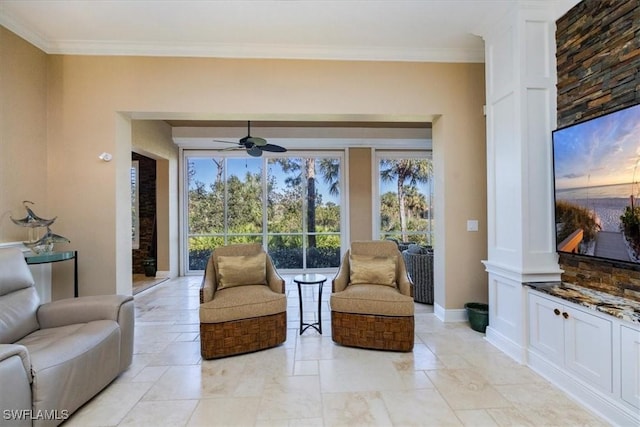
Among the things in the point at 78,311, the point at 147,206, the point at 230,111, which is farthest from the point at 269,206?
the point at 78,311

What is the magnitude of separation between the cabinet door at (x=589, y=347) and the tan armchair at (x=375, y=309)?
1202mm

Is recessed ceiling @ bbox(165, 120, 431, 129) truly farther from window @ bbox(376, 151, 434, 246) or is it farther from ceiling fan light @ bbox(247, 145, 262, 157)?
ceiling fan light @ bbox(247, 145, 262, 157)

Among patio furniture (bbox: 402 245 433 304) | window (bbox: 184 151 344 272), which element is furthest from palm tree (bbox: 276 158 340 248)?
patio furniture (bbox: 402 245 433 304)

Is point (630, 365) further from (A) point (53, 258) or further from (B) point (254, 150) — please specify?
(B) point (254, 150)

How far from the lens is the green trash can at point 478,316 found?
11.4 feet

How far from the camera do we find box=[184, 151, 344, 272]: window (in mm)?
7082

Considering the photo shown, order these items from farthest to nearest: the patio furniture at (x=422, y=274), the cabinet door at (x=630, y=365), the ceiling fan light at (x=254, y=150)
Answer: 1. the ceiling fan light at (x=254, y=150)
2. the patio furniture at (x=422, y=274)
3. the cabinet door at (x=630, y=365)

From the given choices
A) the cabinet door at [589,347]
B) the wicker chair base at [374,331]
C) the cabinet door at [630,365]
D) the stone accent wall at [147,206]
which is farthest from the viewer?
the stone accent wall at [147,206]

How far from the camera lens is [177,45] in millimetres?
3684

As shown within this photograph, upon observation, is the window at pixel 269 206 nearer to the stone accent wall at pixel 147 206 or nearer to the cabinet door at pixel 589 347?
the stone accent wall at pixel 147 206

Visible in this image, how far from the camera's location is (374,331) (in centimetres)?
304

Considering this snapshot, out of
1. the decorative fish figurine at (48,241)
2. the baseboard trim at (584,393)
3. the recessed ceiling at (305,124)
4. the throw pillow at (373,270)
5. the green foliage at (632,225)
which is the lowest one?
the baseboard trim at (584,393)

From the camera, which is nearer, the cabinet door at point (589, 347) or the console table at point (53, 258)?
the cabinet door at point (589, 347)

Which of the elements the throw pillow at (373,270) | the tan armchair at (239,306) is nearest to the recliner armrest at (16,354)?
the tan armchair at (239,306)
